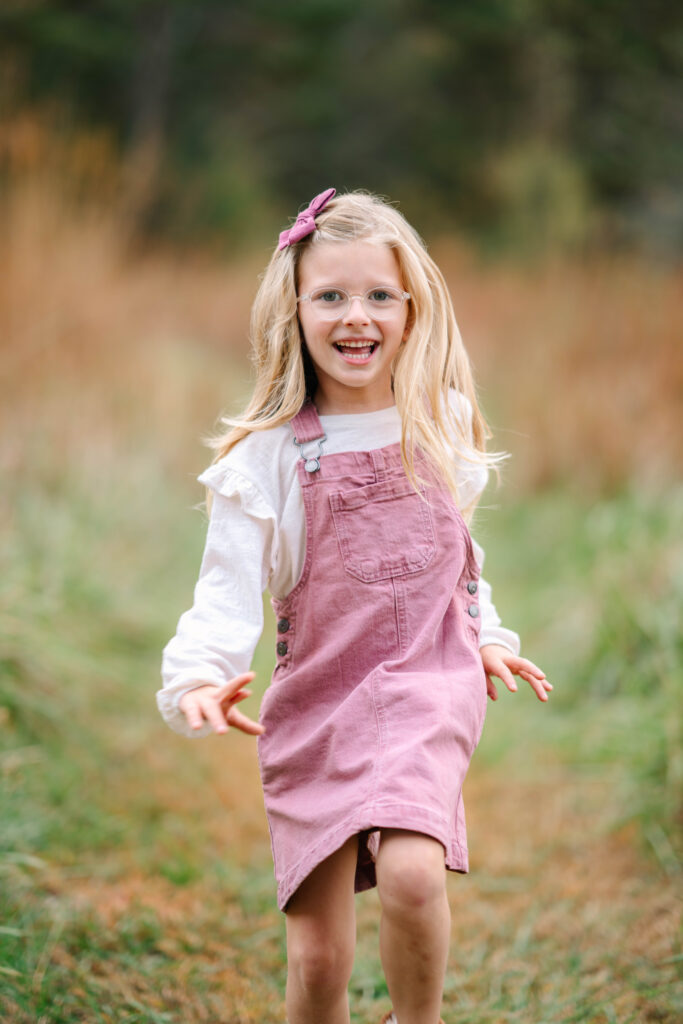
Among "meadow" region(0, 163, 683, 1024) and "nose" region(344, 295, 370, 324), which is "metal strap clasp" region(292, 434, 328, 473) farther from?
"meadow" region(0, 163, 683, 1024)

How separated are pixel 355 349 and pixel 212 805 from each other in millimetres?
2081

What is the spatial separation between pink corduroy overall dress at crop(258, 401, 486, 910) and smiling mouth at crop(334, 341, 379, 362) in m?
0.13

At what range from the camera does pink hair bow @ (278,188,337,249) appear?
2.05 m

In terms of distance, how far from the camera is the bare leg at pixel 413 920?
1.67 m

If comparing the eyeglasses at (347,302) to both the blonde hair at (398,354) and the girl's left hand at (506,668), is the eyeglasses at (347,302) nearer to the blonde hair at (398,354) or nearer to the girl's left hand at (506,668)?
the blonde hair at (398,354)

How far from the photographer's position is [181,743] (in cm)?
393

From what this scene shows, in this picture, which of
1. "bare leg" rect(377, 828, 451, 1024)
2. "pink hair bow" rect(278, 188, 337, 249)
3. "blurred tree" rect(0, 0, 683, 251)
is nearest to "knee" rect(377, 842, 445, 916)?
"bare leg" rect(377, 828, 451, 1024)

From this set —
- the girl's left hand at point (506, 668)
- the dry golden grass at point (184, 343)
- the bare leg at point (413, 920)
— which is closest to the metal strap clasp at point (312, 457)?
the girl's left hand at point (506, 668)

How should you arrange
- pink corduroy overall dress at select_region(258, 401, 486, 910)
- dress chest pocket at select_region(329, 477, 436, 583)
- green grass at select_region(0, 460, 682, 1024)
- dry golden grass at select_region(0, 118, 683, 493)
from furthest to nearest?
dry golden grass at select_region(0, 118, 683, 493), green grass at select_region(0, 460, 682, 1024), dress chest pocket at select_region(329, 477, 436, 583), pink corduroy overall dress at select_region(258, 401, 486, 910)

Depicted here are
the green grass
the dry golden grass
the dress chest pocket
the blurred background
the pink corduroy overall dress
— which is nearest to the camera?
the pink corduroy overall dress

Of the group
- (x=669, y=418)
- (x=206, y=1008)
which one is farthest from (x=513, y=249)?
(x=206, y=1008)

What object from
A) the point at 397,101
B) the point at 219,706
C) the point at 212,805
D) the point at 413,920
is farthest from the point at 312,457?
the point at 397,101

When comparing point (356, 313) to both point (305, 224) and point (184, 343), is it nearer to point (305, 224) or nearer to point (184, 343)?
point (305, 224)

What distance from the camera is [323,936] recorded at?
72.7 inches
